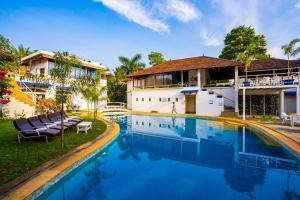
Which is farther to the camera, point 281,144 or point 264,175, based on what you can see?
point 281,144

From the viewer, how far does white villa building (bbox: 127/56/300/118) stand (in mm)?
19648

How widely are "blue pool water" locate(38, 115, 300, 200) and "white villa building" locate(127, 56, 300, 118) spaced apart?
10830 millimetres

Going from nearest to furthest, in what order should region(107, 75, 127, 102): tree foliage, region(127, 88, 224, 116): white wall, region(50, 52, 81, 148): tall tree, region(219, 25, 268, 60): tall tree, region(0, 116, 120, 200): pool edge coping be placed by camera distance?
region(0, 116, 120, 200): pool edge coping → region(50, 52, 81, 148): tall tree → region(127, 88, 224, 116): white wall → region(219, 25, 268, 60): tall tree → region(107, 75, 127, 102): tree foliage

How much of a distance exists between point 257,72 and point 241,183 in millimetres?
21581

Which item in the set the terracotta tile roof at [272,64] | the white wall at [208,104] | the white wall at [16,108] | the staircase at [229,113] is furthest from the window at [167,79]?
the white wall at [16,108]

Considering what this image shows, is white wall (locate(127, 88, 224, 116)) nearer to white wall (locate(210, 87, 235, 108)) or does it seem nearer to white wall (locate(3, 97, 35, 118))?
white wall (locate(210, 87, 235, 108))

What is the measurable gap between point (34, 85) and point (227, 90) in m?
23.2

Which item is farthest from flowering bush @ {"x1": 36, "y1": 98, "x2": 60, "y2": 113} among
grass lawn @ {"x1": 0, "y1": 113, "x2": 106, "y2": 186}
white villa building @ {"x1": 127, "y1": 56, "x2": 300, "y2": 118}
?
white villa building @ {"x1": 127, "y1": 56, "x2": 300, "y2": 118}

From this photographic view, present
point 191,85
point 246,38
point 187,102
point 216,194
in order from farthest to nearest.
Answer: point 246,38, point 187,102, point 191,85, point 216,194

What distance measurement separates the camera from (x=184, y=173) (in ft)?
22.2

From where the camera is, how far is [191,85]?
2578cm

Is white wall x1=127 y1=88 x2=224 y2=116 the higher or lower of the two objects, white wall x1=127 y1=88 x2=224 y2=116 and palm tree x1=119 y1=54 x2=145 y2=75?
the lower

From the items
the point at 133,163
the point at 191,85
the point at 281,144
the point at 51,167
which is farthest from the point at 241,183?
the point at 191,85

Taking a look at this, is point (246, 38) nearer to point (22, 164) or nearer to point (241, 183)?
point (241, 183)
